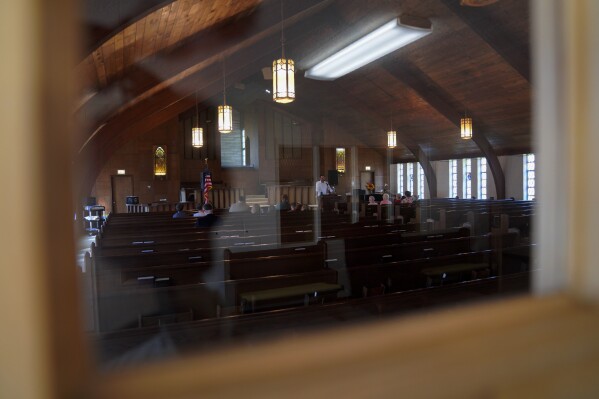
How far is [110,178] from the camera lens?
1202 centimetres

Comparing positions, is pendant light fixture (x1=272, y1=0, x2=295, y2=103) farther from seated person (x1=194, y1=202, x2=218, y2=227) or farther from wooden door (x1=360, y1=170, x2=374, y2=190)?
wooden door (x1=360, y1=170, x2=374, y2=190)

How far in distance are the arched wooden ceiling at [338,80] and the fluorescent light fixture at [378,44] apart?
27 cm

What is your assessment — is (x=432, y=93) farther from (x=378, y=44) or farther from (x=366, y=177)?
(x=366, y=177)

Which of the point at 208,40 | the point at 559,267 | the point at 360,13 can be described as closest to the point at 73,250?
the point at 559,267

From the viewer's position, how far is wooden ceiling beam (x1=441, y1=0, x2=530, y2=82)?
6.99 metres

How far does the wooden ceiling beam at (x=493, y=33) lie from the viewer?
699 centimetres

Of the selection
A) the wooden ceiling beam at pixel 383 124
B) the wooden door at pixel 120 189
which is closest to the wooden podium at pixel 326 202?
the wooden ceiling beam at pixel 383 124

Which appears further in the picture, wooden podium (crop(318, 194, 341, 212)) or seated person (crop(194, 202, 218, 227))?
wooden podium (crop(318, 194, 341, 212))

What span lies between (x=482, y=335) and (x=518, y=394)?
0.10 metres

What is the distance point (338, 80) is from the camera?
37.8ft

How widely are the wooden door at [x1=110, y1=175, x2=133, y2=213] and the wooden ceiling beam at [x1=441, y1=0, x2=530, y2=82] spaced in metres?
9.83

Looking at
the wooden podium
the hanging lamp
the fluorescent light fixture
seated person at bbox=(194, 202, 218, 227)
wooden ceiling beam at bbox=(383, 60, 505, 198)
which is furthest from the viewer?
the hanging lamp

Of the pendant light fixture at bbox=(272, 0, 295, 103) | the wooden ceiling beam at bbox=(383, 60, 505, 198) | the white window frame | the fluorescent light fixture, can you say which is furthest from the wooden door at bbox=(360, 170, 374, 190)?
the pendant light fixture at bbox=(272, 0, 295, 103)

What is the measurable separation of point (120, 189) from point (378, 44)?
28.7 feet
